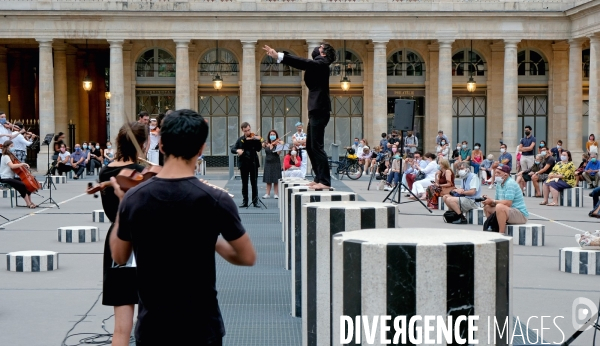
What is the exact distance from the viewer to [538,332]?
8383mm

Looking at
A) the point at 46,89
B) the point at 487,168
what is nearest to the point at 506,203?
the point at 487,168

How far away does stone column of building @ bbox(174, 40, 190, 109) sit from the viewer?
150 feet

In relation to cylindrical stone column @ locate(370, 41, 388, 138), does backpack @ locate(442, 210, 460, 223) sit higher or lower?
lower

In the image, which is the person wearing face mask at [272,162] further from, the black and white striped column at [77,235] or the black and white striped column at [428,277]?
the black and white striped column at [428,277]

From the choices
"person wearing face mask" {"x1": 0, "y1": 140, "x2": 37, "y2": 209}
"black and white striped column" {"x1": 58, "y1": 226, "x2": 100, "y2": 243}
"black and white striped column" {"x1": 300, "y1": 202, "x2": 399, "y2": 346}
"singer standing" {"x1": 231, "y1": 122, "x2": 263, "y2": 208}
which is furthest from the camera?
"person wearing face mask" {"x1": 0, "y1": 140, "x2": 37, "y2": 209}

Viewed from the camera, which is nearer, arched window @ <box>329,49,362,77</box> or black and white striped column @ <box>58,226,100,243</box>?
black and white striped column @ <box>58,226,100,243</box>

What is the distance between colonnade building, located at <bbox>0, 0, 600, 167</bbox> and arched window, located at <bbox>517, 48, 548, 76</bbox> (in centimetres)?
5

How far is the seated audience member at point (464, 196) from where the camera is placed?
62.6 feet

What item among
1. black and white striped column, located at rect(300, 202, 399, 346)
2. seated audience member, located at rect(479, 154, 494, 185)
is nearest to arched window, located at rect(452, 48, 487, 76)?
seated audience member, located at rect(479, 154, 494, 185)

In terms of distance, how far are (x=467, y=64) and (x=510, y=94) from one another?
3884 millimetres

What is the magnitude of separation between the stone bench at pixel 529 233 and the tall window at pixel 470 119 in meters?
33.4

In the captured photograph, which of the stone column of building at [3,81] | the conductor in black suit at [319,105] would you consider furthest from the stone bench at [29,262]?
the stone column of building at [3,81]

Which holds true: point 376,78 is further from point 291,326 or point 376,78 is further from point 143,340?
point 143,340

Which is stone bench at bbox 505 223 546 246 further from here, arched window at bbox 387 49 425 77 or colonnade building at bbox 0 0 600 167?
arched window at bbox 387 49 425 77
